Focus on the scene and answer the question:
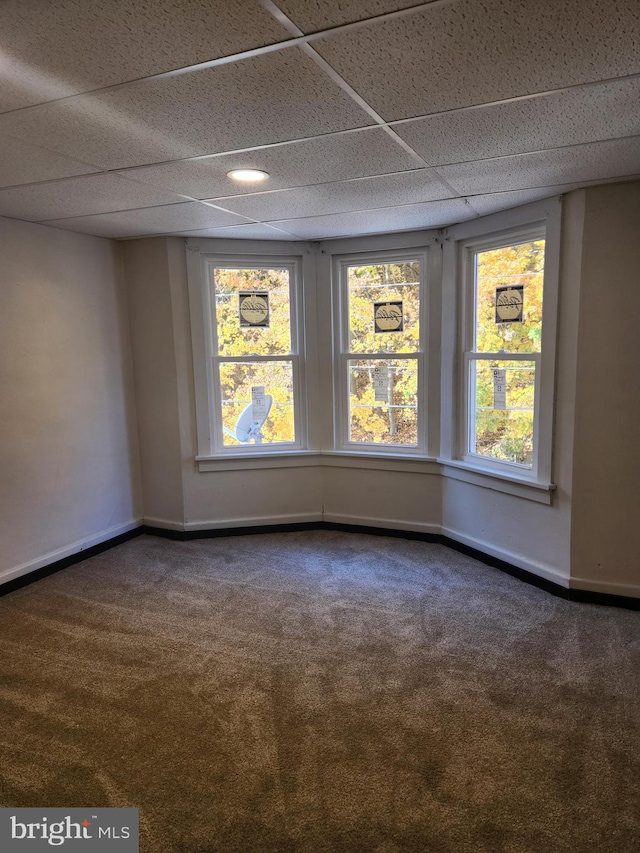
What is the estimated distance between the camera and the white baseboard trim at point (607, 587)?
3055 mm

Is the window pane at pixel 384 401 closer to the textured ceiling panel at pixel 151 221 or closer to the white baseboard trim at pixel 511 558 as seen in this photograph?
the white baseboard trim at pixel 511 558

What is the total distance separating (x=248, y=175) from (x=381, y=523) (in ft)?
9.33

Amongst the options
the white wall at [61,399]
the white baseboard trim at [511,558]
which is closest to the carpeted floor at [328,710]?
the white baseboard trim at [511,558]

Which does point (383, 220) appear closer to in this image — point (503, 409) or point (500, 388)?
point (500, 388)

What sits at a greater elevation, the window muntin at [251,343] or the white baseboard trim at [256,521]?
the window muntin at [251,343]

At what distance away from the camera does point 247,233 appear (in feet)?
12.8

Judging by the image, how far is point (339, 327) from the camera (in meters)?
4.29

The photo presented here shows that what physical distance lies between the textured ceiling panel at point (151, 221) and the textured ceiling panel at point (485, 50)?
1.72 meters

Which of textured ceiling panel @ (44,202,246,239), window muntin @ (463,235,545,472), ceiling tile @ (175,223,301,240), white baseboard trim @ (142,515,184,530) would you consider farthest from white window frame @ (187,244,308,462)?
window muntin @ (463,235,545,472)

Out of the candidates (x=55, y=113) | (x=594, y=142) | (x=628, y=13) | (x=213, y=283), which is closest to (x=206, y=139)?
(x=55, y=113)

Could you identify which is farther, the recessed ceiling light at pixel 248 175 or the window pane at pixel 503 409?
the window pane at pixel 503 409

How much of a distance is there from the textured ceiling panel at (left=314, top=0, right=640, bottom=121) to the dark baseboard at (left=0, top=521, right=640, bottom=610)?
2.68 metres

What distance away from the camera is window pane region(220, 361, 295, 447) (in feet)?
14.2

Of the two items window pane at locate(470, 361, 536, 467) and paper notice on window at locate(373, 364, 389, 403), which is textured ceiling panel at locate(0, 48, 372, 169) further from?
paper notice on window at locate(373, 364, 389, 403)
